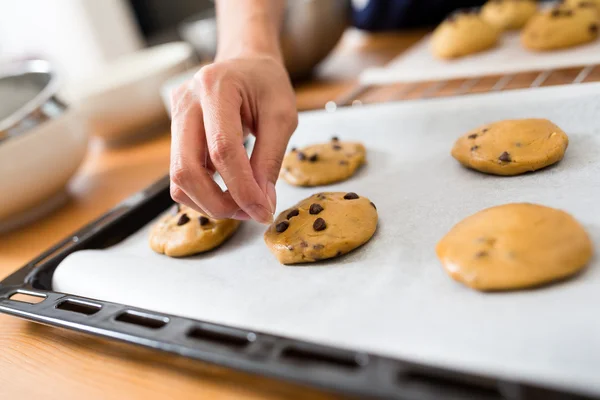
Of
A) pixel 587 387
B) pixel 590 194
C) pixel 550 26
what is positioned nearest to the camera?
pixel 587 387

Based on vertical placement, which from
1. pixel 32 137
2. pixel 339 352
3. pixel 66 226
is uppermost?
pixel 32 137

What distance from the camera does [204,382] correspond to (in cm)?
60

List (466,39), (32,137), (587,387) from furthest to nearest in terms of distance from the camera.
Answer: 1. (466,39)
2. (32,137)
3. (587,387)

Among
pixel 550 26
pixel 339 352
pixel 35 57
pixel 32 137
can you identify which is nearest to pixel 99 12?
pixel 35 57

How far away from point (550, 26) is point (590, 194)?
813 mm

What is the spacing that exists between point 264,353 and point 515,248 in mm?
352

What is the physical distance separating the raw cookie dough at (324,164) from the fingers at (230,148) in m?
0.28

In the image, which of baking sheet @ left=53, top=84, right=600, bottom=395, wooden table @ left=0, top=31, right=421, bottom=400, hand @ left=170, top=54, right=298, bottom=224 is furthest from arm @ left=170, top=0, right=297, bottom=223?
wooden table @ left=0, top=31, right=421, bottom=400

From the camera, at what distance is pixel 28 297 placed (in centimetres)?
88

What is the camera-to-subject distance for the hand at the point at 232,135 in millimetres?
750

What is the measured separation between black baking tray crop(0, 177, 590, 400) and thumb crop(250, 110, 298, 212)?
0.26 m

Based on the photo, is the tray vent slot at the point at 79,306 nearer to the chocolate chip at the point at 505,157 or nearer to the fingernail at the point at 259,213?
the fingernail at the point at 259,213

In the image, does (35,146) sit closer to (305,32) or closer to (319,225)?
(319,225)

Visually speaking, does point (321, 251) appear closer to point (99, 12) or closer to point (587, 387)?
point (587, 387)
